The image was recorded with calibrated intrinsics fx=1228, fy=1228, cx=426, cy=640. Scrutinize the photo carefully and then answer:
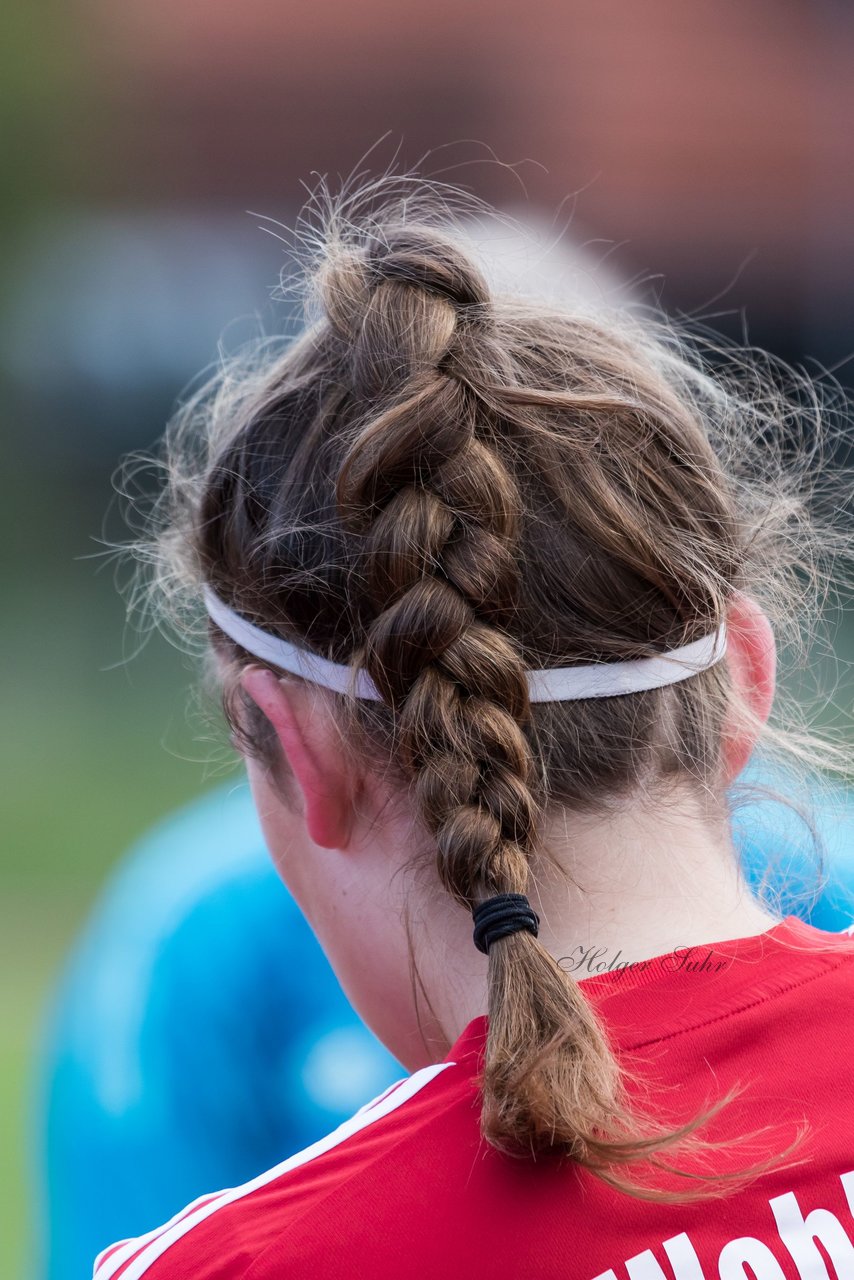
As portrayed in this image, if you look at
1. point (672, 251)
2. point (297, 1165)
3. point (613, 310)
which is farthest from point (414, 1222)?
point (672, 251)

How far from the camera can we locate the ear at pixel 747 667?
3.32 ft

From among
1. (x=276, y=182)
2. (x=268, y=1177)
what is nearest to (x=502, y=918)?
(x=268, y=1177)

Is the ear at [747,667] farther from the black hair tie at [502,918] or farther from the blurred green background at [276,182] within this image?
the blurred green background at [276,182]

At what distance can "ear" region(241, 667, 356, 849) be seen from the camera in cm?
97

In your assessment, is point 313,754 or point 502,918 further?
point 313,754

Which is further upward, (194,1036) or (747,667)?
(747,667)

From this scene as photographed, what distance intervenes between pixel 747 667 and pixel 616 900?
27cm

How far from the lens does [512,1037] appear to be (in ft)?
2.39

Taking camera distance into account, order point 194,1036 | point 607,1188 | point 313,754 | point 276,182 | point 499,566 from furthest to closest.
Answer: point 276,182 → point 194,1036 → point 313,754 → point 499,566 → point 607,1188

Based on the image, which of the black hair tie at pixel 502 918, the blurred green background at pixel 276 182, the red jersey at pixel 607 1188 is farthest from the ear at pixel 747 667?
the blurred green background at pixel 276 182

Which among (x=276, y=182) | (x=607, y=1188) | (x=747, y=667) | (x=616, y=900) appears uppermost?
(x=276, y=182)

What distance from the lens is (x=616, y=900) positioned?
0.88 metres

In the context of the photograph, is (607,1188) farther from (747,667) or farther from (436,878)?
(747,667)

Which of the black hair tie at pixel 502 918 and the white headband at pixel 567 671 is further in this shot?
the white headband at pixel 567 671
